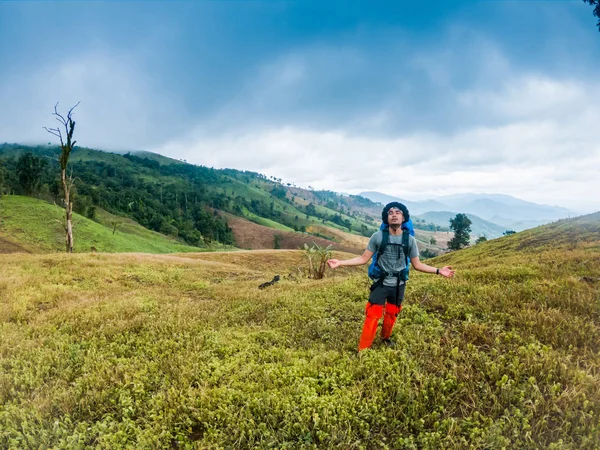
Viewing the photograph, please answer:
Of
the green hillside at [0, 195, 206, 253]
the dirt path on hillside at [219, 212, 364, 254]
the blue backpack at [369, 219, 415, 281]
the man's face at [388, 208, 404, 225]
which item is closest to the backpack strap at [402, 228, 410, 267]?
the blue backpack at [369, 219, 415, 281]

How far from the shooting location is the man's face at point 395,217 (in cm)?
661

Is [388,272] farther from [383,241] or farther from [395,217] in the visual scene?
[395,217]

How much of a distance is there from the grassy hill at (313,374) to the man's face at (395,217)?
8.16 ft

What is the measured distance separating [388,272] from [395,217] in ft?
3.76

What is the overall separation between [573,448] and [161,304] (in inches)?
429

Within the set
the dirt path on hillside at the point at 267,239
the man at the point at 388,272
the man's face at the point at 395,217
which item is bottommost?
the dirt path on hillside at the point at 267,239

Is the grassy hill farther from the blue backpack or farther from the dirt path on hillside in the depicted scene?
the dirt path on hillside

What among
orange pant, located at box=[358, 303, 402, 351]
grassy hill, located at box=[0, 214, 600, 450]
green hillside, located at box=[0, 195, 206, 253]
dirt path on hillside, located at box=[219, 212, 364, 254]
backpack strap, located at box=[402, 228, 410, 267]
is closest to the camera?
grassy hill, located at box=[0, 214, 600, 450]

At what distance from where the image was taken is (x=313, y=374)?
5871 millimetres

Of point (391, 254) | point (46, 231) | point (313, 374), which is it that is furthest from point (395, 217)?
point (46, 231)

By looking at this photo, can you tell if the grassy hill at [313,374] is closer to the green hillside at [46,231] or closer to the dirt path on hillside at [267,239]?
the green hillside at [46,231]

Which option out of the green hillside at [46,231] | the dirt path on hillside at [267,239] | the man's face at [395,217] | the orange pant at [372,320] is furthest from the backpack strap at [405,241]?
the dirt path on hillside at [267,239]

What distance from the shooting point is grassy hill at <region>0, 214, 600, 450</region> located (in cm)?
440

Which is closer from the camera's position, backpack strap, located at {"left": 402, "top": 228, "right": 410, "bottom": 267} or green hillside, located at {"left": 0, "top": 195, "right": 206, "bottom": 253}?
backpack strap, located at {"left": 402, "top": 228, "right": 410, "bottom": 267}
